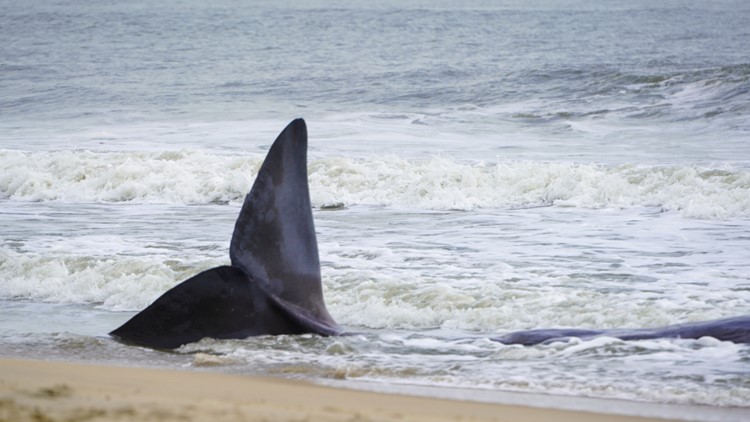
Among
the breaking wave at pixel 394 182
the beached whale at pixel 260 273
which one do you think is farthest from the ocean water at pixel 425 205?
the beached whale at pixel 260 273

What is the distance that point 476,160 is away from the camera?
15.5 metres

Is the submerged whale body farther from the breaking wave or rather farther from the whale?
the breaking wave

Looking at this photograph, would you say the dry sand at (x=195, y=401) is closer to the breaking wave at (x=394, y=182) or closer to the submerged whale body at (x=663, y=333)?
the submerged whale body at (x=663, y=333)

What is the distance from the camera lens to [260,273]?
4.57 meters

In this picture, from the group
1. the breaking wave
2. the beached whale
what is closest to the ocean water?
the breaking wave

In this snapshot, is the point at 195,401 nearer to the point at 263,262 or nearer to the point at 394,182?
the point at 263,262

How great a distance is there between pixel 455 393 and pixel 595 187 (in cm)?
843

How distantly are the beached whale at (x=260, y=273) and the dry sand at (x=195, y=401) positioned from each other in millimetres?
227

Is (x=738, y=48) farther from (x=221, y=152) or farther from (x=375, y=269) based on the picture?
(x=375, y=269)

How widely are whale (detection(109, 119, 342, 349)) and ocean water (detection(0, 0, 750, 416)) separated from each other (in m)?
0.34

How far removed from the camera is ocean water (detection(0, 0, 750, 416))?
5129mm

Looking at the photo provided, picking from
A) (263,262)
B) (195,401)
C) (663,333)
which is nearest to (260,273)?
(263,262)

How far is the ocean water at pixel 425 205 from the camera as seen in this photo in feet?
16.8

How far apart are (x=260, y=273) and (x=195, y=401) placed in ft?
3.15
